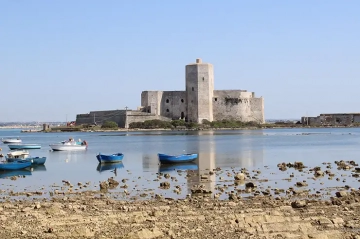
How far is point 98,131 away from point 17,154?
43.2 m

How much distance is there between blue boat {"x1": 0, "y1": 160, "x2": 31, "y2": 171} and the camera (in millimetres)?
21422

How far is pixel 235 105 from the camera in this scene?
6475cm

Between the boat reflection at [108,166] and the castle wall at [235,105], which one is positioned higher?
the castle wall at [235,105]

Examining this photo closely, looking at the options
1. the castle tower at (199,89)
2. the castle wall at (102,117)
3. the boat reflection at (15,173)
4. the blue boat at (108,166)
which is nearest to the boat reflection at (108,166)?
the blue boat at (108,166)

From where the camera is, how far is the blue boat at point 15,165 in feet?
70.3

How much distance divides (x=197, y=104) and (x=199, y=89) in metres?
1.66

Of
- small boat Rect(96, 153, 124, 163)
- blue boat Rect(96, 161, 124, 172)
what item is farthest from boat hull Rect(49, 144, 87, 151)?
small boat Rect(96, 153, 124, 163)

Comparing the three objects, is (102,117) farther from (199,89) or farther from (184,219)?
(184,219)

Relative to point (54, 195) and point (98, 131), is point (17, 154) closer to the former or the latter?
point (54, 195)

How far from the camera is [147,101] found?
64.9m

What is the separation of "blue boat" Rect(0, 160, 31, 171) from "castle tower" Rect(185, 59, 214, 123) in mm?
40368

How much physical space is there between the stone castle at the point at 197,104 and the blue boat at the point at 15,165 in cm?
4037

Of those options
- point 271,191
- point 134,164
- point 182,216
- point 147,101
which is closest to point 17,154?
point 134,164

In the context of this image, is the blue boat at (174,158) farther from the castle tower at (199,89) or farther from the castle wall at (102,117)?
the castle wall at (102,117)
